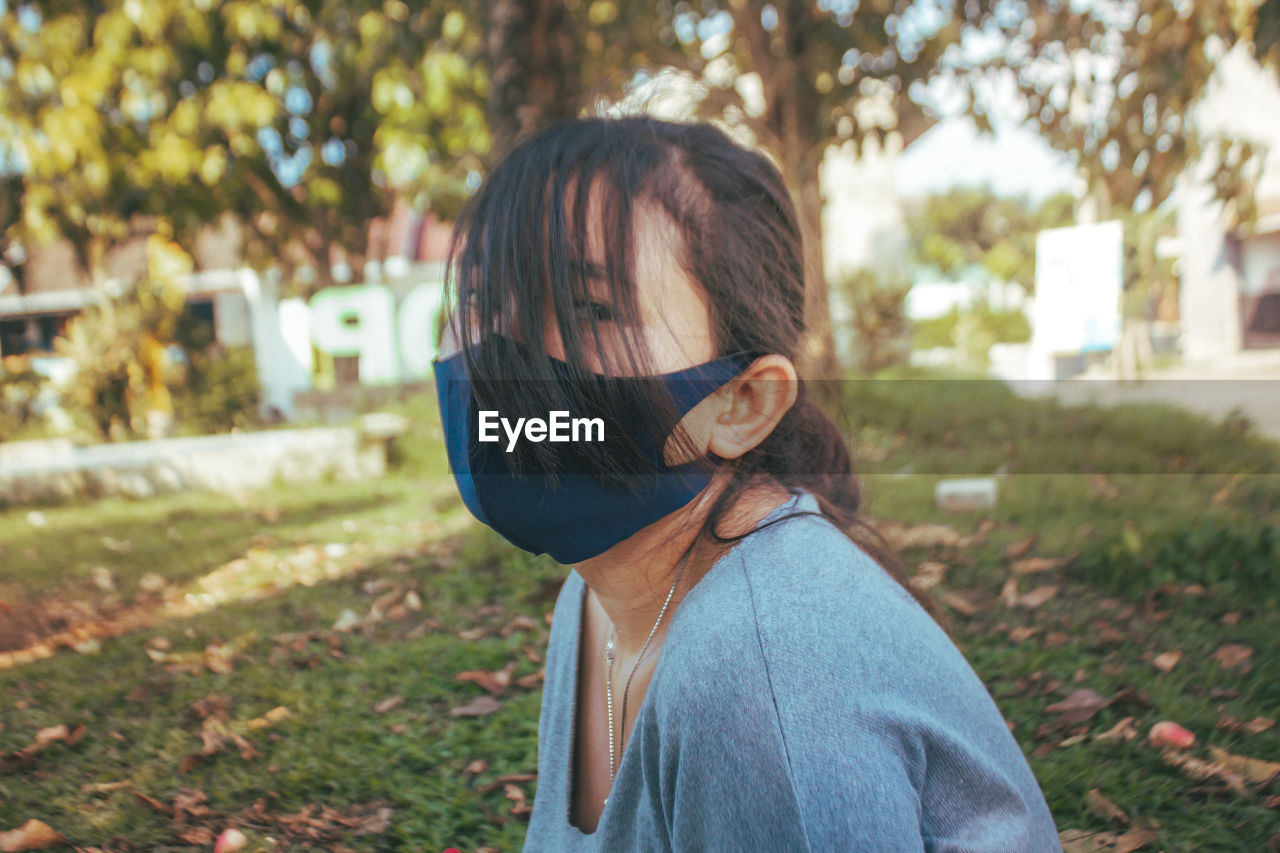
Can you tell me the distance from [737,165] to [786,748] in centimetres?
80

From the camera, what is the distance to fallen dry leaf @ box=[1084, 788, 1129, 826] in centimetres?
193

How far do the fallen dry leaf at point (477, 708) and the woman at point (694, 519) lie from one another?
46.9 inches

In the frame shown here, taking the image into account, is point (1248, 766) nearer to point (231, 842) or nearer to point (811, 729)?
point (811, 729)

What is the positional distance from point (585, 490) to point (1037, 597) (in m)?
2.58

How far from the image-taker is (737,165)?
4.24ft

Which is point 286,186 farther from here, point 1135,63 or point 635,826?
point 635,826

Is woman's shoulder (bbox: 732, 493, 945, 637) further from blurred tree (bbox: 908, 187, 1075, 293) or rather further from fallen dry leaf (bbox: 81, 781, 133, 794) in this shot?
blurred tree (bbox: 908, 187, 1075, 293)

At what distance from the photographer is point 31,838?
1.75 m

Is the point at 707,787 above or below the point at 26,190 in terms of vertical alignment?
below

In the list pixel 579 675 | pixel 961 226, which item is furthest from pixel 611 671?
pixel 961 226

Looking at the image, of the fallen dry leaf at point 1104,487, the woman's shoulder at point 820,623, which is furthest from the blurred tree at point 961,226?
the woman's shoulder at point 820,623

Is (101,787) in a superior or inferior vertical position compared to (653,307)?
inferior

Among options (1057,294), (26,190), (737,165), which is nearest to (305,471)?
(26,190)

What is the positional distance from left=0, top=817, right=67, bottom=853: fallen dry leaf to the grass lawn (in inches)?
1.5
